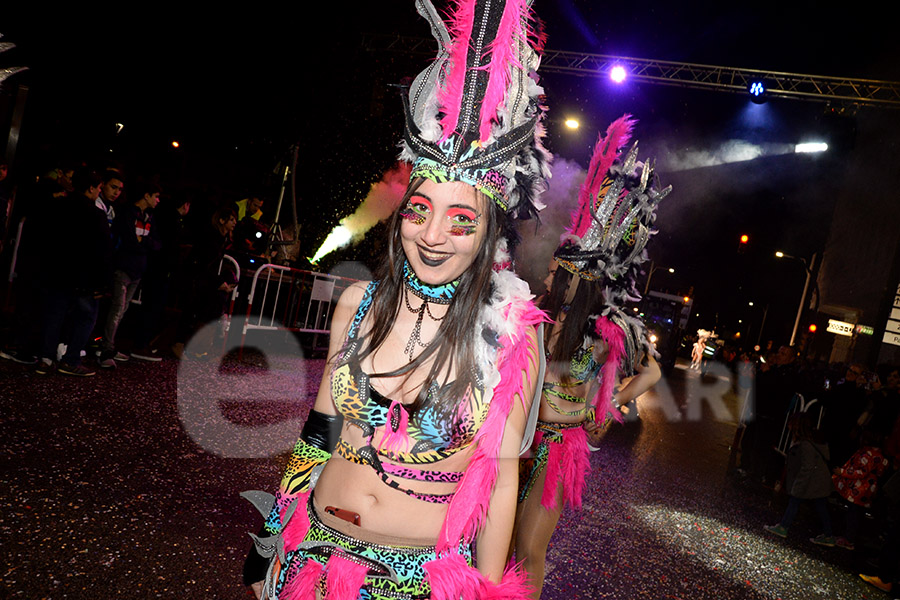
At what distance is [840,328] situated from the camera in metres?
17.8

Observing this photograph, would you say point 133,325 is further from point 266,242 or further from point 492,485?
point 492,485

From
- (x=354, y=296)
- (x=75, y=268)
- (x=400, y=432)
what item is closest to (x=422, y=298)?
(x=354, y=296)

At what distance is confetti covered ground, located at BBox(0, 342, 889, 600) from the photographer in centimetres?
303

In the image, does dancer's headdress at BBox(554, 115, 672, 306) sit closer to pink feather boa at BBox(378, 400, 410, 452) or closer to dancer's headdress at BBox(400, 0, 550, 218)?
dancer's headdress at BBox(400, 0, 550, 218)

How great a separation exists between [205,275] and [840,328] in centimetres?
1793

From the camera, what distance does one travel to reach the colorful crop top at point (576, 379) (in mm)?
3453

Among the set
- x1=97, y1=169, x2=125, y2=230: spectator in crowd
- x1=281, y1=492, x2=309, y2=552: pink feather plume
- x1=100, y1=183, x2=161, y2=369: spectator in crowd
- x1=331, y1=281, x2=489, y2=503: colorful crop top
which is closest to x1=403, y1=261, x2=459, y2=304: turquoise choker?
x1=331, y1=281, x2=489, y2=503: colorful crop top

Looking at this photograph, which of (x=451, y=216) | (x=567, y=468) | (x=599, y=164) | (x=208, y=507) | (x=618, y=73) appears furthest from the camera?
(x=618, y=73)

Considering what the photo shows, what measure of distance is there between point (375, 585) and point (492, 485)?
0.41 m

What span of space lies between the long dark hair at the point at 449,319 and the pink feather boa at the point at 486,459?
9 cm

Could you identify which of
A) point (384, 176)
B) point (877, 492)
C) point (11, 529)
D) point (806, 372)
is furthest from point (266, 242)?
point (877, 492)

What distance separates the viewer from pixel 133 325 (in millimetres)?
8070

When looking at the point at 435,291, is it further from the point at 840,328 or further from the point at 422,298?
the point at 840,328

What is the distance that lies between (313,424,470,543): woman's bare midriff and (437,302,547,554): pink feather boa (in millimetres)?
43
